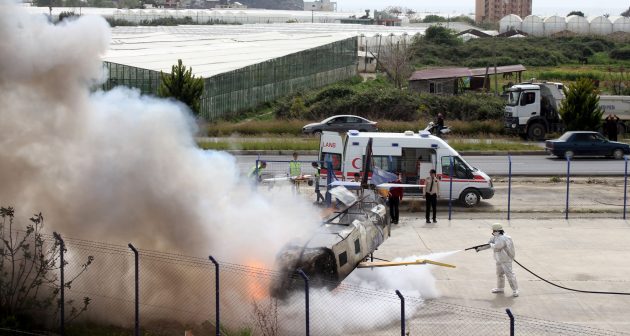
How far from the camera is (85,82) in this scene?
1536 centimetres

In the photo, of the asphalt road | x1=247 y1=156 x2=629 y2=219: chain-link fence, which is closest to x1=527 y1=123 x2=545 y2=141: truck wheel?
the asphalt road

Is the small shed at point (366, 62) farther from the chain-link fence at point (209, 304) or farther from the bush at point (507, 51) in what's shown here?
the chain-link fence at point (209, 304)

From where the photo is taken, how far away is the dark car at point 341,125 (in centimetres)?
4091

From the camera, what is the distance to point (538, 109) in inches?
1612

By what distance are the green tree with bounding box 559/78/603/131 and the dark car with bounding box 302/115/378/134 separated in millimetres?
8226

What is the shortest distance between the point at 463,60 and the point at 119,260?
228 feet

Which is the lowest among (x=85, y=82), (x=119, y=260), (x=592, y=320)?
(x=592, y=320)

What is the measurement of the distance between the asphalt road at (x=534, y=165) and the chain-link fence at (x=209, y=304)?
1526 centimetres

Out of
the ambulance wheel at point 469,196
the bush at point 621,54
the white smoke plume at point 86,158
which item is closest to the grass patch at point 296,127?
the ambulance wheel at point 469,196

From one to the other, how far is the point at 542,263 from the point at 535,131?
→ 22380 millimetres

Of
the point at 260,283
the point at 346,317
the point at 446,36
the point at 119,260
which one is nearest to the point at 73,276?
the point at 119,260

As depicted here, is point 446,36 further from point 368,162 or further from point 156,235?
point 156,235

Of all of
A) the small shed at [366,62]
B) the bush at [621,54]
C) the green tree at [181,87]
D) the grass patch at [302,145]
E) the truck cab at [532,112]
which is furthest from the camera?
the bush at [621,54]

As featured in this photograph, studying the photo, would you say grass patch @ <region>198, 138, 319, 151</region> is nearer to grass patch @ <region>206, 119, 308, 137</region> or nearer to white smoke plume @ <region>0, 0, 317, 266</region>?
grass patch @ <region>206, 119, 308, 137</region>
